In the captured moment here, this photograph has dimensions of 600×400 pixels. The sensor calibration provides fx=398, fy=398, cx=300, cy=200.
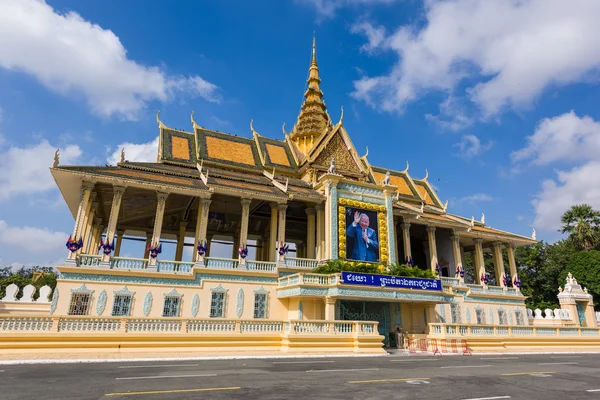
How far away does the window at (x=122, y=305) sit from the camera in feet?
61.6

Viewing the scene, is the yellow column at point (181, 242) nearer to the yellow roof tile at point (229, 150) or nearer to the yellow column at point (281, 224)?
the yellow roof tile at point (229, 150)

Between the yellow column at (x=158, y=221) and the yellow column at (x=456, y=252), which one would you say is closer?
the yellow column at (x=158, y=221)

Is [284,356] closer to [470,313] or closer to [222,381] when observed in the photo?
[222,381]

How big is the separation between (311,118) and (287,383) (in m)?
32.0

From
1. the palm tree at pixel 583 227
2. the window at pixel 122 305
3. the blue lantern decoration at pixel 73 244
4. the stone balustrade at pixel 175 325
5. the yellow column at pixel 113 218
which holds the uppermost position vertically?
the palm tree at pixel 583 227

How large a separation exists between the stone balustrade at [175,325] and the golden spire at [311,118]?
20.1 m

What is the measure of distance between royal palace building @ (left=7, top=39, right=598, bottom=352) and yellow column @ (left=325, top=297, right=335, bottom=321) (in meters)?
0.05

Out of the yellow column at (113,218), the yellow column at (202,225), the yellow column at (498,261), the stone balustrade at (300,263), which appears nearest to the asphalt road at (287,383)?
the yellow column at (113,218)

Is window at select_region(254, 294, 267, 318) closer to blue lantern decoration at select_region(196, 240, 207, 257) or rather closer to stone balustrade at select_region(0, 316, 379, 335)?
stone balustrade at select_region(0, 316, 379, 335)

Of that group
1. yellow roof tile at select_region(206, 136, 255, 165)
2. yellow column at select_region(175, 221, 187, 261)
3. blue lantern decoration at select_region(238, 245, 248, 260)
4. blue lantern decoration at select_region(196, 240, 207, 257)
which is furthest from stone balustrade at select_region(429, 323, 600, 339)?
yellow roof tile at select_region(206, 136, 255, 165)

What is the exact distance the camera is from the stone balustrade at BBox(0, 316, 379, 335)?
47.9ft

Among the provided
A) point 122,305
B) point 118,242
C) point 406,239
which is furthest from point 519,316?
point 118,242

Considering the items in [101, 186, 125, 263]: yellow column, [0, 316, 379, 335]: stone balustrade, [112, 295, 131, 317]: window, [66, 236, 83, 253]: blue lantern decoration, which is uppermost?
[101, 186, 125, 263]: yellow column

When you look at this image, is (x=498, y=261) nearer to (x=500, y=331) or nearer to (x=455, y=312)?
(x=455, y=312)
